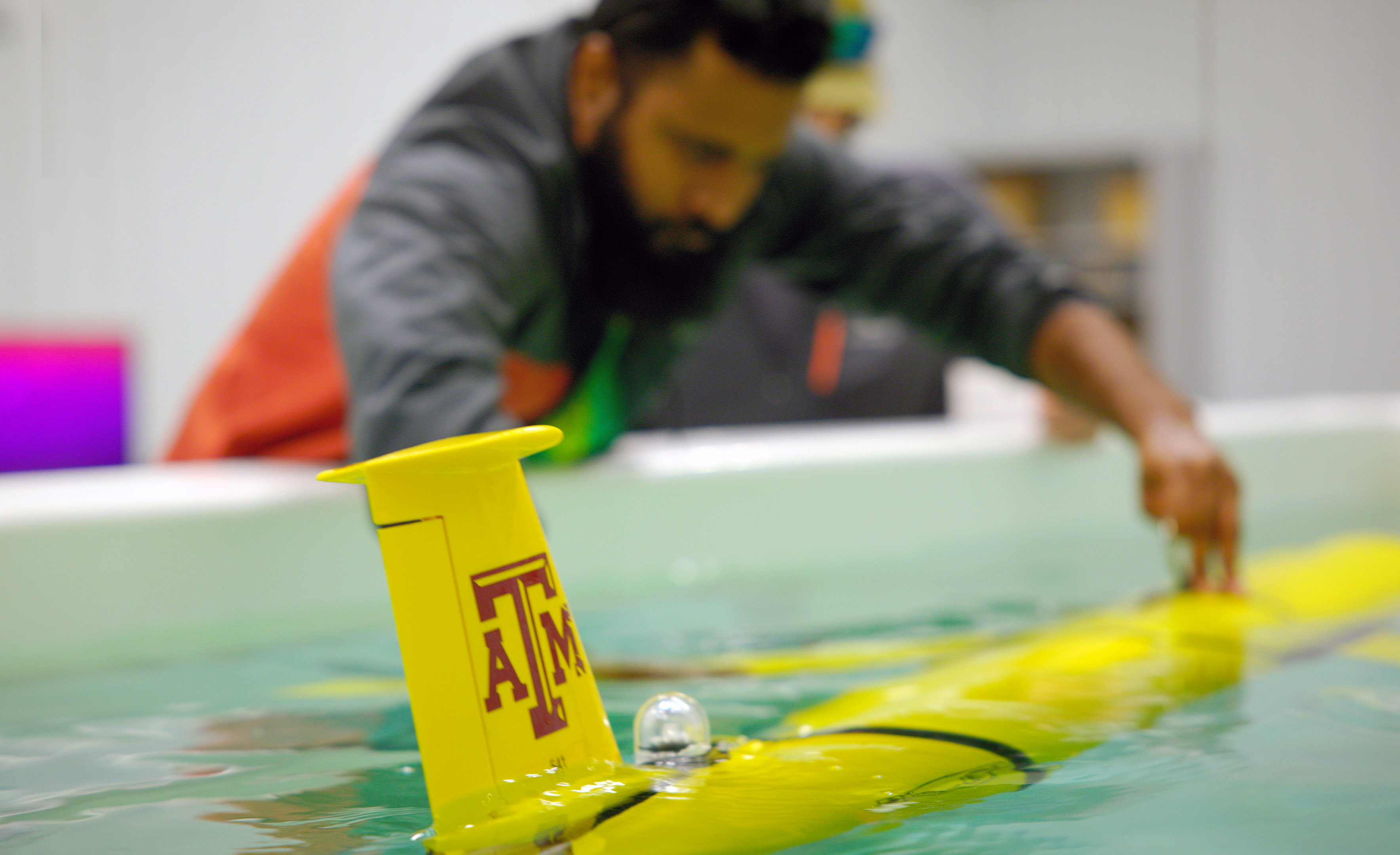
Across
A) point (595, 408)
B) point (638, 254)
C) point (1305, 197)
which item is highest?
point (1305, 197)

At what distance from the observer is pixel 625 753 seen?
496 mm

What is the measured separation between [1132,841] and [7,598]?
67cm

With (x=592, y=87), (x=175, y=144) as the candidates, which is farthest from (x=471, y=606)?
(x=175, y=144)

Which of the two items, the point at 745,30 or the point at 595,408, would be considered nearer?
the point at 745,30

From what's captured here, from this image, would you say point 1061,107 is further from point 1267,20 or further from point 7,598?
point 7,598

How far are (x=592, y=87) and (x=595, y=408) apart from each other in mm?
299

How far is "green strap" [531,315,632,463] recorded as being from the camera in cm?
108

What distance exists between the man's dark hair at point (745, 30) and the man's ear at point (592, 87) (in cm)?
3

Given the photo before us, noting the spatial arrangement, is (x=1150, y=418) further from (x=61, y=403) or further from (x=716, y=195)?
(x=61, y=403)

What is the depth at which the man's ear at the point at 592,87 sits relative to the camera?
3.03ft

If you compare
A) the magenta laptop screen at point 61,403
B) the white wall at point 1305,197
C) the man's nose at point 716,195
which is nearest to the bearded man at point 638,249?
the man's nose at point 716,195

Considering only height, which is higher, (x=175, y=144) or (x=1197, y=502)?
(x=175, y=144)

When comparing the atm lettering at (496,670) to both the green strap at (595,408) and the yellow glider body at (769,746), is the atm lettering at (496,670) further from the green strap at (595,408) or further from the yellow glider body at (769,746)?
the green strap at (595,408)

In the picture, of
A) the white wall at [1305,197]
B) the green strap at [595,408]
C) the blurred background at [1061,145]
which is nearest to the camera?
the green strap at [595,408]
